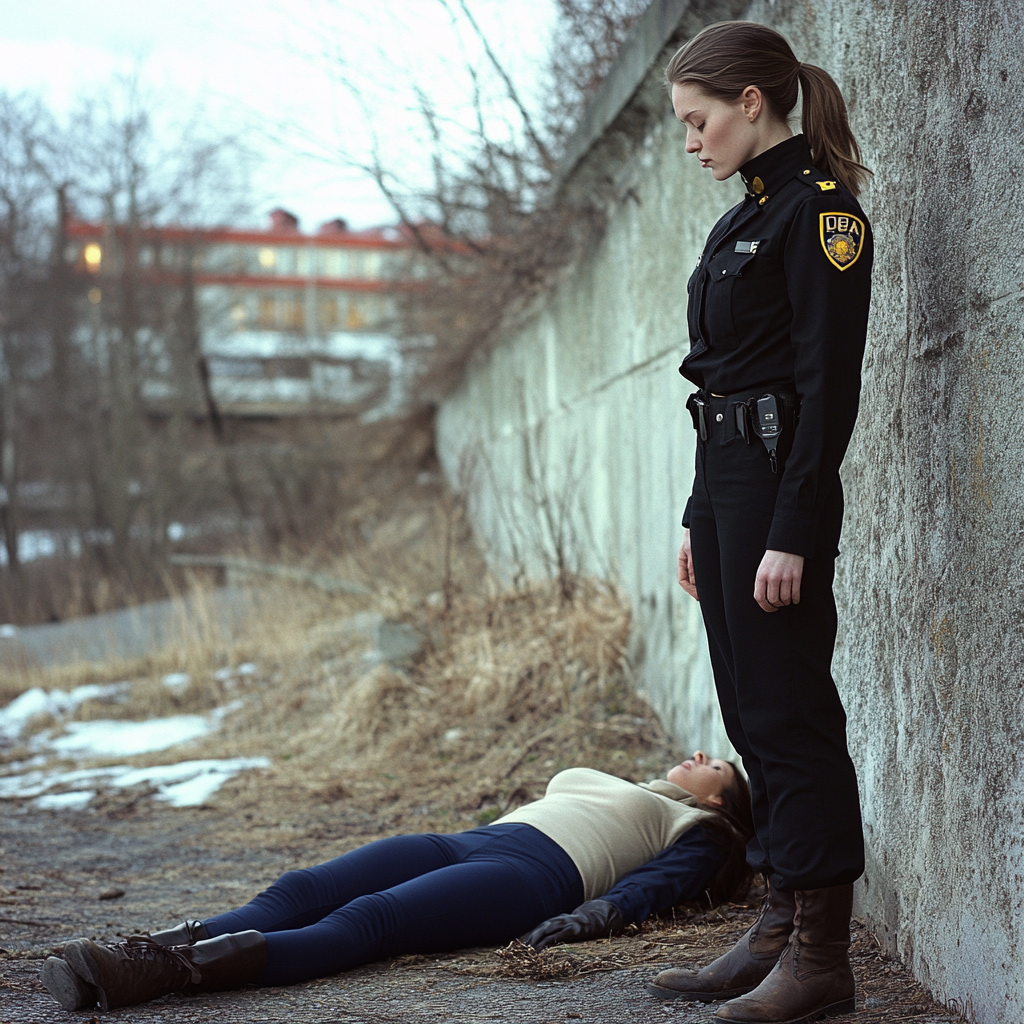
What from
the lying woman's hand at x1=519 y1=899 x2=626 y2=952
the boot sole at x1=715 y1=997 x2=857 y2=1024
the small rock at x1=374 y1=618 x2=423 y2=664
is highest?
the small rock at x1=374 y1=618 x2=423 y2=664

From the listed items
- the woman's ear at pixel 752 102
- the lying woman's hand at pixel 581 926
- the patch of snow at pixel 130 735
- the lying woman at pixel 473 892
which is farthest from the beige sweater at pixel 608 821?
the patch of snow at pixel 130 735

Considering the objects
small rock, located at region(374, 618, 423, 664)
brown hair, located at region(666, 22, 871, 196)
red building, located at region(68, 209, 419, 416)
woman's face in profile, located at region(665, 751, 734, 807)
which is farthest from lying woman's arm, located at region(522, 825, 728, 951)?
red building, located at region(68, 209, 419, 416)

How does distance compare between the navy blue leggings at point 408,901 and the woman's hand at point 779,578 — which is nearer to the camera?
the woman's hand at point 779,578

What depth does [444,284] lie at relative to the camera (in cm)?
1209

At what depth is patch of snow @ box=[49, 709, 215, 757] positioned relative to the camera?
22.5ft

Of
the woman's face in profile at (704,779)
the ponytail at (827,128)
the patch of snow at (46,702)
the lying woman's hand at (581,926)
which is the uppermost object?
the ponytail at (827,128)

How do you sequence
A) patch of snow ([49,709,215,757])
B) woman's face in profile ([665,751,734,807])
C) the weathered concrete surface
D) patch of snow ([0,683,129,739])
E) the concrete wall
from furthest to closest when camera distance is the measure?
the weathered concrete surface
patch of snow ([0,683,129,739])
patch of snow ([49,709,215,757])
woman's face in profile ([665,751,734,807])
the concrete wall

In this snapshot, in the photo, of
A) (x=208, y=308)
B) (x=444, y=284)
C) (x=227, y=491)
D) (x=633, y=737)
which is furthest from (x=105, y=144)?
(x=633, y=737)

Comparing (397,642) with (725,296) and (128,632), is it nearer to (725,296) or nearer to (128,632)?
(725,296)

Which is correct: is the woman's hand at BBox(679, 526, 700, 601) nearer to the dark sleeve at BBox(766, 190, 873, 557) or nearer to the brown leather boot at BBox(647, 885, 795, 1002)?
the dark sleeve at BBox(766, 190, 873, 557)

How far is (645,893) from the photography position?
2.73 metres

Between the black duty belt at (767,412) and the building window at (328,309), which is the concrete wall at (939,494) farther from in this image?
the building window at (328,309)

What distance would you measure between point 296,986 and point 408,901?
301 millimetres

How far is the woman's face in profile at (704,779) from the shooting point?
120 inches
